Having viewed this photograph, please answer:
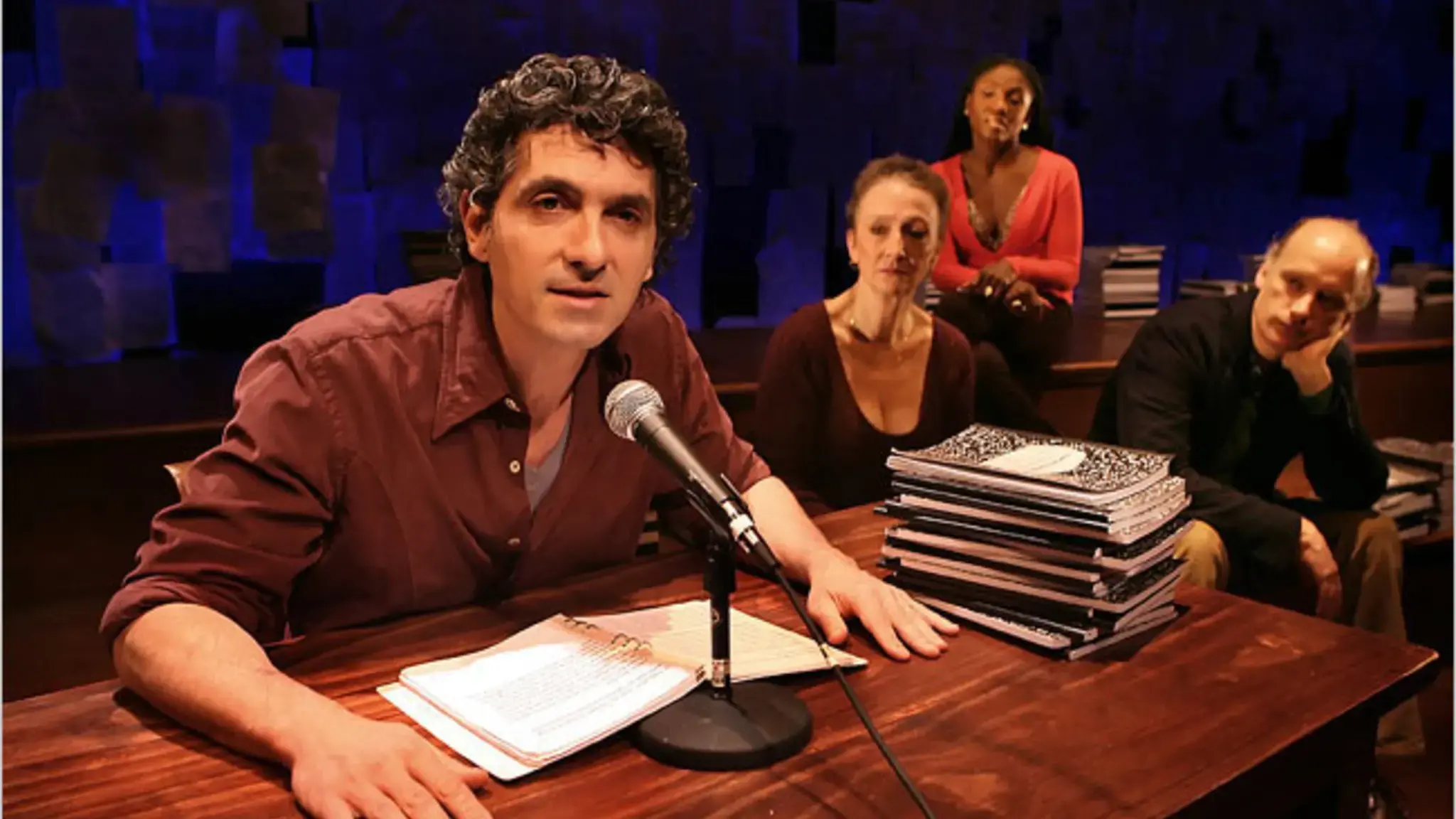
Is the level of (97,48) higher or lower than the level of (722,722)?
higher

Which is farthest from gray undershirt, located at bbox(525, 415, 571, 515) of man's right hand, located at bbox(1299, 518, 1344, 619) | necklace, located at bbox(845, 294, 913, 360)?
man's right hand, located at bbox(1299, 518, 1344, 619)

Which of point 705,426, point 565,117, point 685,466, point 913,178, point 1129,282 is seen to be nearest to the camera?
point 685,466

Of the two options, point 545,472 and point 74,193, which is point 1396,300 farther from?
point 74,193

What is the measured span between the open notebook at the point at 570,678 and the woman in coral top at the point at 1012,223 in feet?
7.43

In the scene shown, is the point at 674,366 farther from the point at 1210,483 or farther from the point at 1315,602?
the point at 1315,602

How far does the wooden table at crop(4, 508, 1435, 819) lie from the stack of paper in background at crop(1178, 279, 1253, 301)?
12.6ft

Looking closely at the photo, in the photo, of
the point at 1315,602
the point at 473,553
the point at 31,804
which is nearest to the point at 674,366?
the point at 473,553

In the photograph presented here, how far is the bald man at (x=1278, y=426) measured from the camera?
265 centimetres

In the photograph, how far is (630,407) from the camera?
3.97 ft

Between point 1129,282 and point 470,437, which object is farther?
point 1129,282

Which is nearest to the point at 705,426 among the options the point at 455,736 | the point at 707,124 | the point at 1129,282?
the point at 455,736

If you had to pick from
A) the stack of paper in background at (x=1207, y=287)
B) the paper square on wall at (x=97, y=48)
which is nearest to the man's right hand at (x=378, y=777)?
the paper square on wall at (x=97, y=48)

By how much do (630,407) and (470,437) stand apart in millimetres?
424

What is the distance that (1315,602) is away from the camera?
2.65 m
